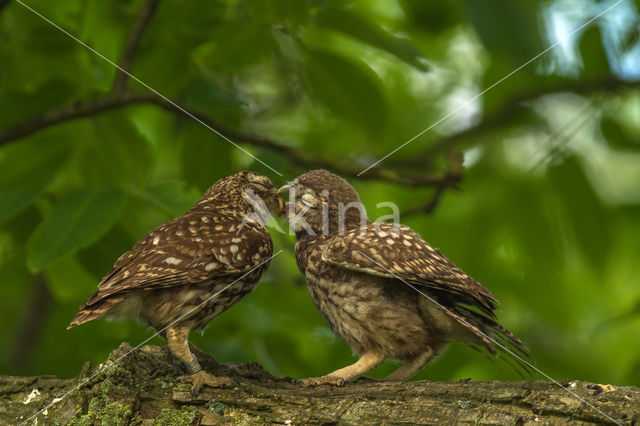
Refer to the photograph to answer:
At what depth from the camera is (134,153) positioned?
18.6 feet

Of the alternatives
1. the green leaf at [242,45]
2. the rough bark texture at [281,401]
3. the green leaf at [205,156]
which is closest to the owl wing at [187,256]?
the rough bark texture at [281,401]

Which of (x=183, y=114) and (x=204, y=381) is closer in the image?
(x=204, y=381)

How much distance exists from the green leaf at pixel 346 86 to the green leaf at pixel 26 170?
1.86 m

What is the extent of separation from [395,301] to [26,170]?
2.60m

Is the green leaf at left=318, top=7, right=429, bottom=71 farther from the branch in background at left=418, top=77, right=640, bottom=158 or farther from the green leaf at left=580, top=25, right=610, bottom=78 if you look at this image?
the branch in background at left=418, top=77, right=640, bottom=158

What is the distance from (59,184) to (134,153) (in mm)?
589

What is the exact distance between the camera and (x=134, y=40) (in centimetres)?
540

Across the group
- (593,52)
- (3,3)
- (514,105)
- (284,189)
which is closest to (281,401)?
(284,189)

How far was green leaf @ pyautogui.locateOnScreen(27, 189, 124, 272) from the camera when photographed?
4.38 meters

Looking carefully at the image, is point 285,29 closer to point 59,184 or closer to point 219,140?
point 219,140

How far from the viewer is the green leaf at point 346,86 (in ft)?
17.9

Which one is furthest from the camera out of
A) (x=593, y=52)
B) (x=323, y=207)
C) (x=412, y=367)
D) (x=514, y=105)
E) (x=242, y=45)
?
(x=514, y=105)

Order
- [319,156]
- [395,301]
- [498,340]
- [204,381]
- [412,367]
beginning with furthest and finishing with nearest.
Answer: [319,156] < [412,367] < [395,301] < [498,340] < [204,381]

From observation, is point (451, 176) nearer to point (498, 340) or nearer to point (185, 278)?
point (498, 340)
